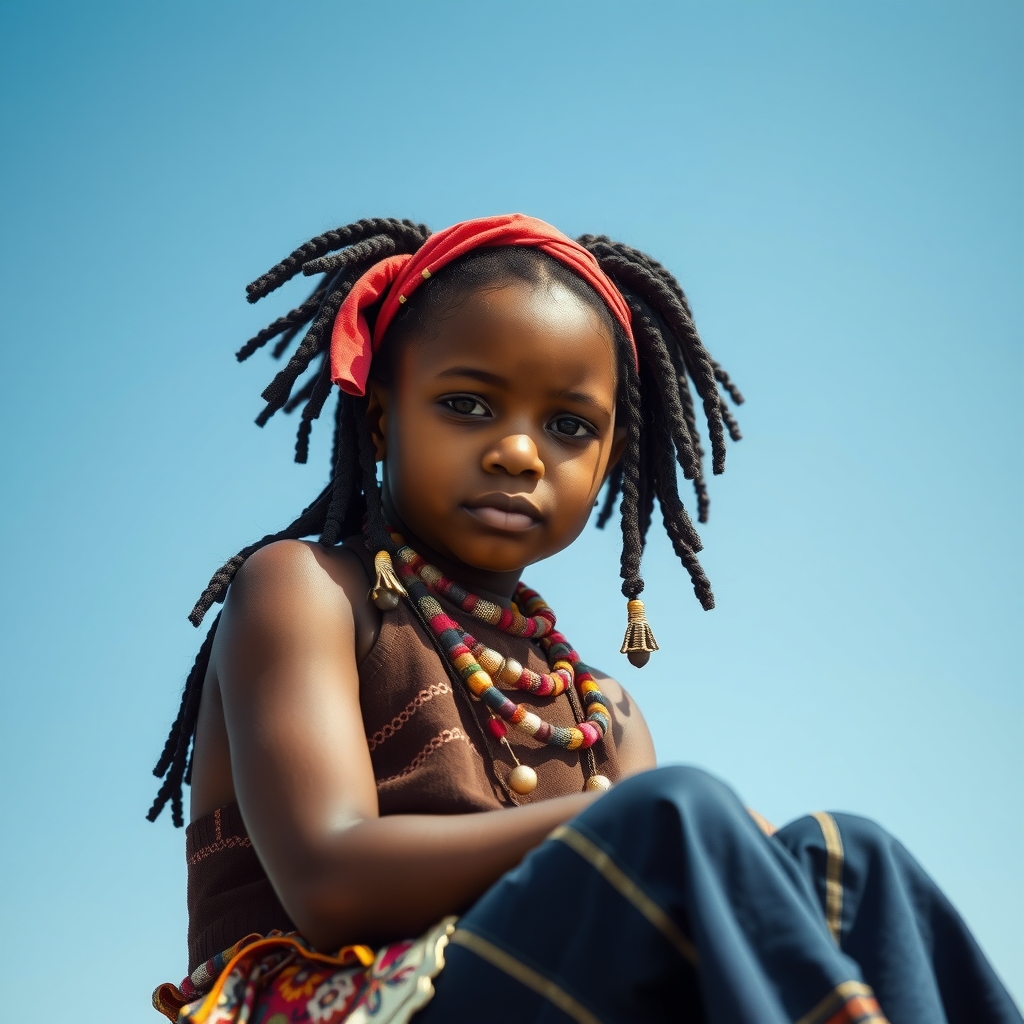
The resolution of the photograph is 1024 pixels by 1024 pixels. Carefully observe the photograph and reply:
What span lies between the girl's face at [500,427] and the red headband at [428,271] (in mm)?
135

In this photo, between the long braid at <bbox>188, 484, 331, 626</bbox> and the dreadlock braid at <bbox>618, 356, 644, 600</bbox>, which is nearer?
the long braid at <bbox>188, 484, 331, 626</bbox>

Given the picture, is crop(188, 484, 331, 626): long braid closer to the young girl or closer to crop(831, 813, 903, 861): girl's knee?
the young girl

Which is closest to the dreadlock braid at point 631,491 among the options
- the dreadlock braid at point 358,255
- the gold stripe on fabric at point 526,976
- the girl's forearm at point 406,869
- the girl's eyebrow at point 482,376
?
the girl's eyebrow at point 482,376

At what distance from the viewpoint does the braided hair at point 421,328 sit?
3.28m

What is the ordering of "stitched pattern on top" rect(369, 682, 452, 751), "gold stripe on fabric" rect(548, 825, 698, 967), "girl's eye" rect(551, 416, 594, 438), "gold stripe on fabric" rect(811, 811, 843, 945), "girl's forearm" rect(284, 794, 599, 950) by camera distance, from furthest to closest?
"girl's eye" rect(551, 416, 594, 438) < "stitched pattern on top" rect(369, 682, 452, 751) < "girl's forearm" rect(284, 794, 599, 950) < "gold stripe on fabric" rect(811, 811, 843, 945) < "gold stripe on fabric" rect(548, 825, 698, 967)

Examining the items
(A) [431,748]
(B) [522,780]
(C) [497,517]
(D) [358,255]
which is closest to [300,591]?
(A) [431,748]

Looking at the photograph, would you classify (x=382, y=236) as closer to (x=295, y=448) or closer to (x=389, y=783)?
(x=295, y=448)

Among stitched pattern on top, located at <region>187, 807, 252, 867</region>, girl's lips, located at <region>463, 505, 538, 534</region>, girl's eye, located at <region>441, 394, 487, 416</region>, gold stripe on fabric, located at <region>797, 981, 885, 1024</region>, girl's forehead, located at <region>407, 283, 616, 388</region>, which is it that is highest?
girl's forehead, located at <region>407, 283, 616, 388</region>

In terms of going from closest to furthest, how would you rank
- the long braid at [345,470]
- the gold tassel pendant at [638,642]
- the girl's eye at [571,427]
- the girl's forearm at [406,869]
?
the girl's forearm at [406,869], the girl's eye at [571,427], the long braid at [345,470], the gold tassel pendant at [638,642]

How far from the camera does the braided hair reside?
10.8ft

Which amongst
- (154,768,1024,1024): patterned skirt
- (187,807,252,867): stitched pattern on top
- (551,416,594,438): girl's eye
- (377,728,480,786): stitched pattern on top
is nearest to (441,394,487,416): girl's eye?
(551,416,594,438): girl's eye

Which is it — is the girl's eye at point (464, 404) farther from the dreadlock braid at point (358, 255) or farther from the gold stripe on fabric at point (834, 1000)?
the gold stripe on fabric at point (834, 1000)

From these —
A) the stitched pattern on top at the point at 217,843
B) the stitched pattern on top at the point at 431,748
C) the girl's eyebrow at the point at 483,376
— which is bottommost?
the stitched pattern on top at the point at 217,843

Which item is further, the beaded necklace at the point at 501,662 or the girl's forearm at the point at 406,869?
the beaded necklace at the point at 501,662
